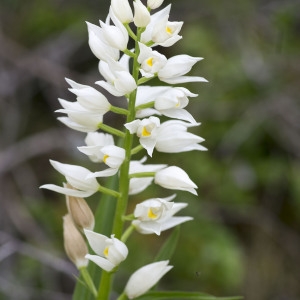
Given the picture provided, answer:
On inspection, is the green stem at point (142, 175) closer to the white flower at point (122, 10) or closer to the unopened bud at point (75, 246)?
the unopened bud at point (75, 246)

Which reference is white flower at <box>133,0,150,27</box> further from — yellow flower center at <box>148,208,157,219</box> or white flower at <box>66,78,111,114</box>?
yellow flower center at <box>148,208,157,219</box>

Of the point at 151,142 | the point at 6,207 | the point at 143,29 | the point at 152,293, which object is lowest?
the point at 6,207

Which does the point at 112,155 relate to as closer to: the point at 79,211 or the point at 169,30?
the point at 79,211

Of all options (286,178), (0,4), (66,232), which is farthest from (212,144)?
(66,232)

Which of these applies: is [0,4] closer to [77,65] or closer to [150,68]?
[77,65]

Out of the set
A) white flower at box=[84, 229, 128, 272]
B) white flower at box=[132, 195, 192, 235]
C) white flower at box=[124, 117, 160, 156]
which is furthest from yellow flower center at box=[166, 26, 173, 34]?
white flower at box=[84, 229, 128, 272]

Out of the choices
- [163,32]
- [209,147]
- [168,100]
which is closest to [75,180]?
[168,100]

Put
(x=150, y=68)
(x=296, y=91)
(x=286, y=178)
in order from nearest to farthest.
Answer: (x=150, y=68), (x=286, y=178), (x=296, y=91)
